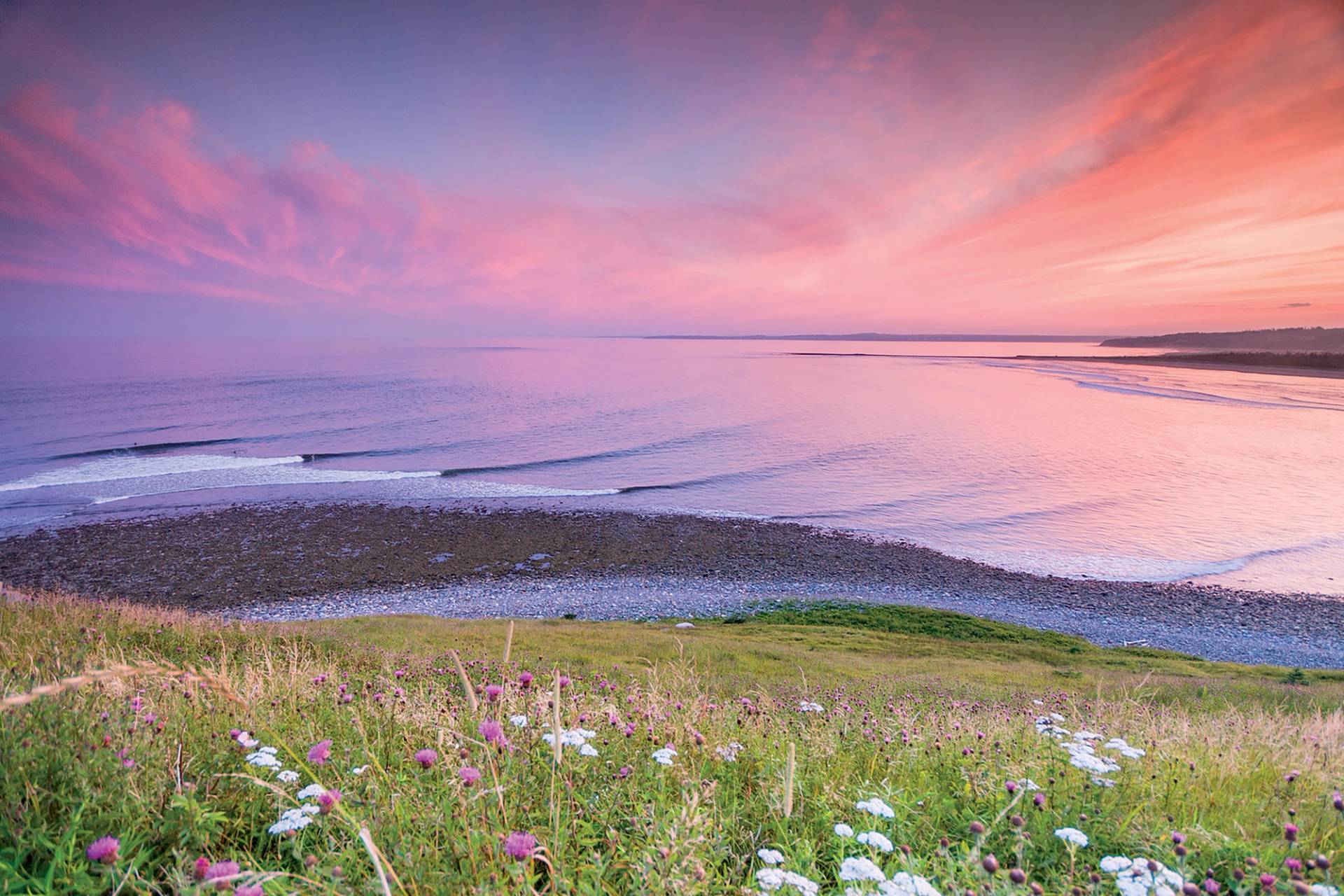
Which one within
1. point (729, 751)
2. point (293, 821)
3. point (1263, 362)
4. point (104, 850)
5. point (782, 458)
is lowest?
point (782, 458)

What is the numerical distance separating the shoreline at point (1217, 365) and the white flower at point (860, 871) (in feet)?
541

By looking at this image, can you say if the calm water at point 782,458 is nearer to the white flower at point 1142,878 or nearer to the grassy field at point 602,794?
the grassy field at point 602,794

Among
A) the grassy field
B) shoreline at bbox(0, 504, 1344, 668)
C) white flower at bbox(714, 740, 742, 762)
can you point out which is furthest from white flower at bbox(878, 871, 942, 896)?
shoreline at bbox(0, 504, 1344, 668)

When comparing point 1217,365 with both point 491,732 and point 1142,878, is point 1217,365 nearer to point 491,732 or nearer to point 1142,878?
point 1142,878

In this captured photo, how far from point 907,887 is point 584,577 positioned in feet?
81.4

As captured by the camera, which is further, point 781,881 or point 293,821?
point 293,821

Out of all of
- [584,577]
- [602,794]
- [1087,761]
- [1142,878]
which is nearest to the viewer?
[1142,878]

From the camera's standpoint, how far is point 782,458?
50500 mm

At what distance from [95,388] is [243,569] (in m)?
77.0

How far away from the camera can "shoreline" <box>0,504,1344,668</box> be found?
22.4 m

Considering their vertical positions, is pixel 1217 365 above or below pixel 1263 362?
below

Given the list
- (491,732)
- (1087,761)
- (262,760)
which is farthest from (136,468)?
(1087,761)

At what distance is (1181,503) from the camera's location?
36656mm

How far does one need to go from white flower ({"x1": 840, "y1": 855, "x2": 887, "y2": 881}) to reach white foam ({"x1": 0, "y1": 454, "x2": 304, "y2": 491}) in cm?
5105
